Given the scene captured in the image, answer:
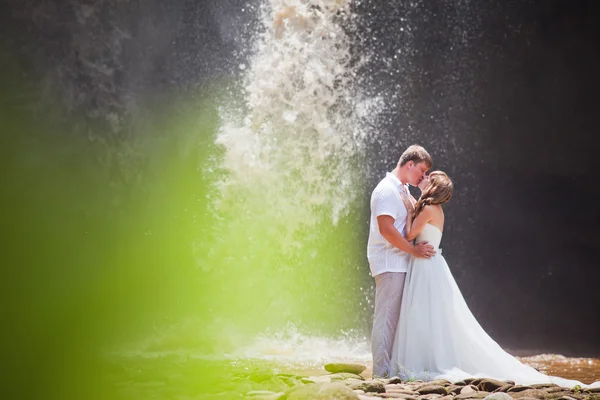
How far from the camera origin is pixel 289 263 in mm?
12281

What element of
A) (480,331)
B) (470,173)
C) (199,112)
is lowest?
(480,331)

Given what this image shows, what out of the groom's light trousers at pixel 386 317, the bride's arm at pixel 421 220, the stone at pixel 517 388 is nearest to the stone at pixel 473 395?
the stone at pixel 517 388

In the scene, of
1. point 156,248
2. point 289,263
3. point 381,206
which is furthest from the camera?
point 156,248

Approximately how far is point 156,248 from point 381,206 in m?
7.66

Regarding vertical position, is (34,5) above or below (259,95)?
above

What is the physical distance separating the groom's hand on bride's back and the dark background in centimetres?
618

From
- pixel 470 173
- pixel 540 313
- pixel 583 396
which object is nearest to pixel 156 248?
pixel 470 173

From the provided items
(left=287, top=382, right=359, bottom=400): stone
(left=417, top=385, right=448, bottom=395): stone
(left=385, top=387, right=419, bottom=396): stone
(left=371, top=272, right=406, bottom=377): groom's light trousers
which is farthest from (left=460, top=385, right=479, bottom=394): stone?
(left=287, top=382, right=359, bottom=400): stone

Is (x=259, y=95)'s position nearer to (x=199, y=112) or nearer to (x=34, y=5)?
(x=199, y=112)

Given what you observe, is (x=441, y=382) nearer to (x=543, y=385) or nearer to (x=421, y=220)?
(x=543, y=385)

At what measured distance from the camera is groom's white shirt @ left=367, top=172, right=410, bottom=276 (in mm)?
6305

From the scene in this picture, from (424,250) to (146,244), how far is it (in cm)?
794

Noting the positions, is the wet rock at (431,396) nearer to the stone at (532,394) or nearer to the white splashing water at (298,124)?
the stone at (532,394)

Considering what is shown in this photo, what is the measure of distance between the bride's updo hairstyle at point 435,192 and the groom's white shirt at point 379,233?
0.15m
